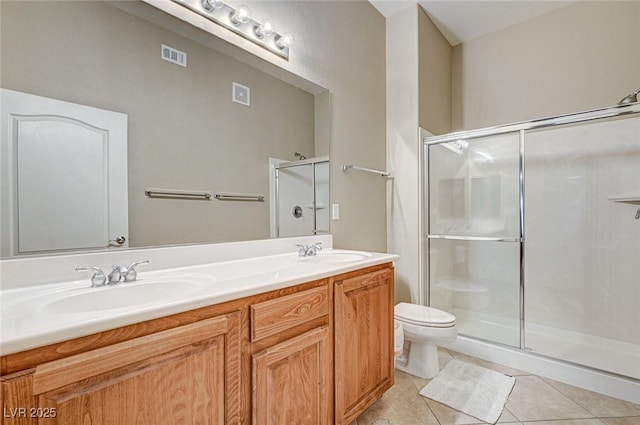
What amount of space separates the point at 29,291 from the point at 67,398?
481 millimetres

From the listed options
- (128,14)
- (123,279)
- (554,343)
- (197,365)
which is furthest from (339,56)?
(554,343)

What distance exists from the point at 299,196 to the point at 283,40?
0.93 m

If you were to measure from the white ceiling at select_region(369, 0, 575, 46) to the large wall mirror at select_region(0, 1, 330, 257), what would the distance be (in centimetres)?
139

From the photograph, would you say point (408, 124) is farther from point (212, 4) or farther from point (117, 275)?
point (117, 275)

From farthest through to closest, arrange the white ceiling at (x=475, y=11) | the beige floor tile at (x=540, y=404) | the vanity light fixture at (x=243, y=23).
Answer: the white ceiling at (x=475, y=11)
the beige floor tile at (x=540, y=404)
the vanity light fixture at (x=243, y=23)

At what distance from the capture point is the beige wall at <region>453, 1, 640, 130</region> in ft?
7.43

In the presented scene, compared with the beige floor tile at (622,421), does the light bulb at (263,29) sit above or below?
above

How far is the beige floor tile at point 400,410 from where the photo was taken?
1.60m

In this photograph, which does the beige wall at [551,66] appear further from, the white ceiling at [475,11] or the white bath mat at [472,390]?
the white bath mat at [472,390]

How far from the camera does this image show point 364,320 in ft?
4.81

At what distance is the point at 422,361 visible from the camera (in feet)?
6.72

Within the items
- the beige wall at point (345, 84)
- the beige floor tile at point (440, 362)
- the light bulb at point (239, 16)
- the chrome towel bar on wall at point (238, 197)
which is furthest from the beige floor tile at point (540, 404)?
the light bulb at point (239, 16)

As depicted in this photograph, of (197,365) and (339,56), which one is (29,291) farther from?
(339,56)

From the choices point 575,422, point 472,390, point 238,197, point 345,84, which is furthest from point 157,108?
point 575,422
